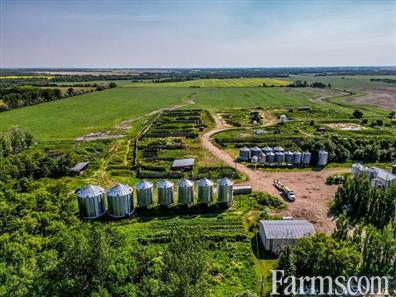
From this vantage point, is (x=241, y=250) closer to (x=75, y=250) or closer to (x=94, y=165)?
(x=75, y=250)

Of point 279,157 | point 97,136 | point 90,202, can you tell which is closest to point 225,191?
point 90,202

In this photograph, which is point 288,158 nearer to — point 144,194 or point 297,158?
point 297,158

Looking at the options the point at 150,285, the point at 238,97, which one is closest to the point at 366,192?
the point at 150,285

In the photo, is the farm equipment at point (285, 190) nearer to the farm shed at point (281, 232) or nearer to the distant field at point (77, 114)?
the farm shed at point (281, 232)

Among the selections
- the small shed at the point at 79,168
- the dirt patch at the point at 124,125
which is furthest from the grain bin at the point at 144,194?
the dirt patch at the point at 124,125

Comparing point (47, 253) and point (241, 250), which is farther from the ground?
point (47, 253)
